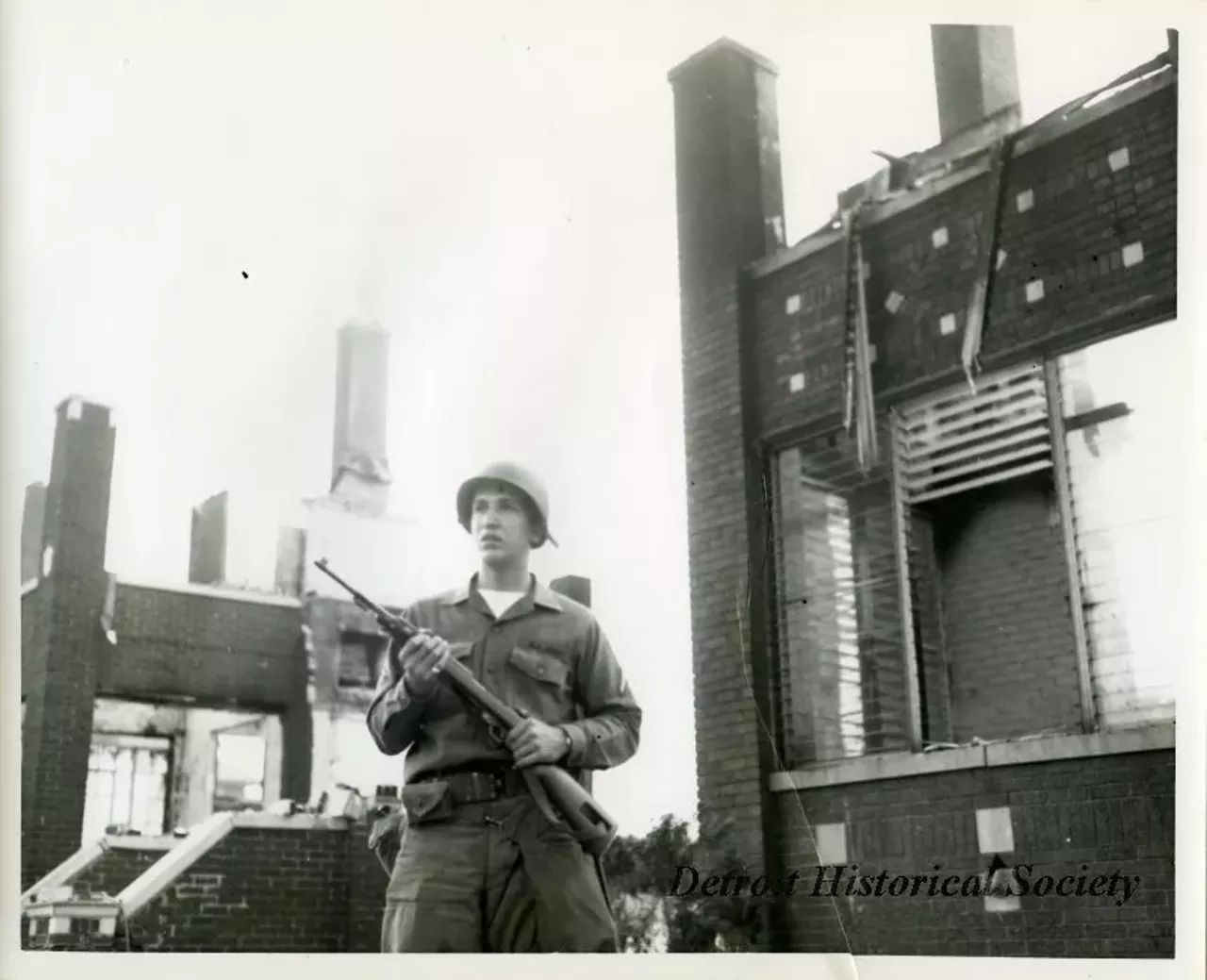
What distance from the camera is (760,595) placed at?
2850 millimetres

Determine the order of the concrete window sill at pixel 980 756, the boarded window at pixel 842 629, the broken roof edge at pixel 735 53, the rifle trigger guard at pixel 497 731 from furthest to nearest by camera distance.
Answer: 1. the broken roof edge at pixel 735 53
2. the boarded window at pixel 842 629
3. the rifle trigger guard at pixel 497 731
4. the concrete window sill at pixel 980 756

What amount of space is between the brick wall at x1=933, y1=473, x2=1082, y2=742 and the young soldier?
2.35 feet

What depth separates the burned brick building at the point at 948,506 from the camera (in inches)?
103

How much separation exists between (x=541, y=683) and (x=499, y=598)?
206 millimetres

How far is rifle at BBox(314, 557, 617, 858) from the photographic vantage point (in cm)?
266

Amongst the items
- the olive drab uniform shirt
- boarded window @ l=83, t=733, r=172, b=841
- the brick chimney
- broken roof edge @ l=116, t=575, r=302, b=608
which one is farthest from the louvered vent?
boarded window @ l=83, t=733, r=172, b=841

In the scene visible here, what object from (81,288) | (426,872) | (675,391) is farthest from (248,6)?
(426,872)

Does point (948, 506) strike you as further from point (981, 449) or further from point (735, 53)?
point (735, 53)

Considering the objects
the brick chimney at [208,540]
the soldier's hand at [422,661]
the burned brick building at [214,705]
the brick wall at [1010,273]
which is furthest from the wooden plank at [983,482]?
the brick chimney at [208,540]

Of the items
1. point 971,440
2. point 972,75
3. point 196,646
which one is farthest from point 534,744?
point 972,75

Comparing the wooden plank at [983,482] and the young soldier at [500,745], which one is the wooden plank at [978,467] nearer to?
the wooden plank at [983,482]

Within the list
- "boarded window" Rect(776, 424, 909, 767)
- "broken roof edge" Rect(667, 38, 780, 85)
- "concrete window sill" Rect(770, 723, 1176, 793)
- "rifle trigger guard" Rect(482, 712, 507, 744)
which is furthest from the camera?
"broken roof edge" Rect(667, 38, 780, 85)

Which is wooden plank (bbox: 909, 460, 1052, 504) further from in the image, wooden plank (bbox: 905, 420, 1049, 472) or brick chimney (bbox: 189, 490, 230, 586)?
brick chimney (bbox: 189, 490, 230, 586)

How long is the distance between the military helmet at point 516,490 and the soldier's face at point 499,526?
0.02 m
